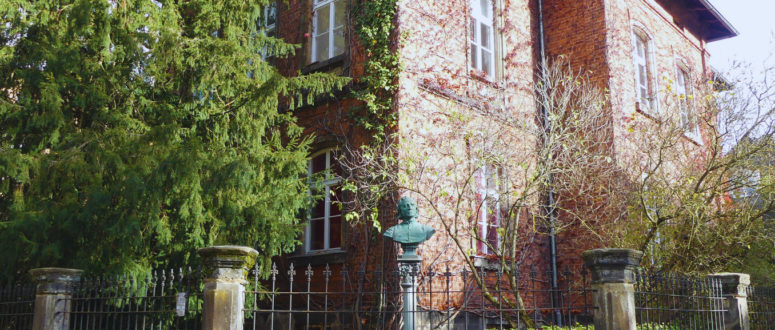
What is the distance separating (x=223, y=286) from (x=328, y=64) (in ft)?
21.0

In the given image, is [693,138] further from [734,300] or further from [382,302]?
[382,302]

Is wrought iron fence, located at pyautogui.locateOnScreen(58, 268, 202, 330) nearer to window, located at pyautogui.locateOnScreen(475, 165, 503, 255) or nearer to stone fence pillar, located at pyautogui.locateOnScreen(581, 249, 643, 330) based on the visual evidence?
stone fence pillar, located at pyautogui.locateOnScreen(581, 249, 643, 330)

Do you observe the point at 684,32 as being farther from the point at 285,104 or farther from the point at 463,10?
the point at 285,104

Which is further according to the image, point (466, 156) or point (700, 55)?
point (700, 55)

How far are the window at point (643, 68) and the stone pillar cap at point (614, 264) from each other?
9.35 metres

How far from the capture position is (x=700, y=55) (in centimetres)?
1869

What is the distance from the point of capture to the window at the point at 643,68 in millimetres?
15008

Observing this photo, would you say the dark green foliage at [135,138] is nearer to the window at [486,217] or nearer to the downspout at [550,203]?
the window at [486,217]

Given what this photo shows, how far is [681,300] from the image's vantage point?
24.8 feet

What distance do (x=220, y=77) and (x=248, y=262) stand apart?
316 centimetres

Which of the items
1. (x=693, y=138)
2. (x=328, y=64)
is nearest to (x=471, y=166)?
(x=328, y=64)

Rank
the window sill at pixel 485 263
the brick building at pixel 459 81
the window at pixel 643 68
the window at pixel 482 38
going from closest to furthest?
the brick building at pixel 459 81 < the window sill at pixel 485 263 < the window at pixel 482 38 < the window at pixel 643 68

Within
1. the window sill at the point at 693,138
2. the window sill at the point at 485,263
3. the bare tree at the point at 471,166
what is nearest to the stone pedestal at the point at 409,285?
the bare tree at the point at 471,166

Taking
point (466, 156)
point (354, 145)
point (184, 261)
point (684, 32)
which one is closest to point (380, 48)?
point (354, 145)
